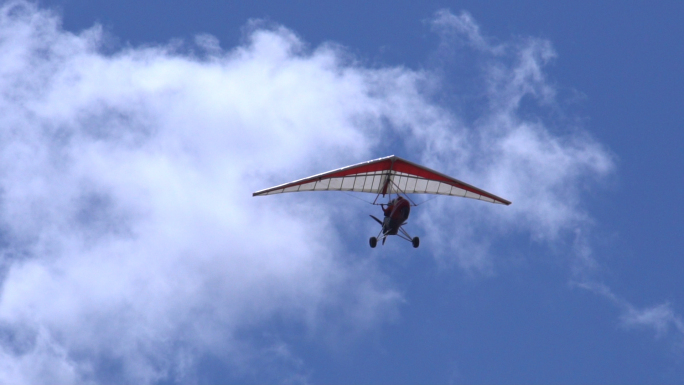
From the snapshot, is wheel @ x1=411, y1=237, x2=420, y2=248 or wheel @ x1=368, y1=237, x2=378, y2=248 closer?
wheel @ x1=411, y1=237, x2=420, y2=248

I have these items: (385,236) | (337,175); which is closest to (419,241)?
(385,236)

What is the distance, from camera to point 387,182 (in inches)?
2213

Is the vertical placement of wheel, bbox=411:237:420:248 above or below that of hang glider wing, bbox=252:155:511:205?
below

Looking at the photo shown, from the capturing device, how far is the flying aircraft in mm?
53031

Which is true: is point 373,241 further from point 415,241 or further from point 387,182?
point 387,182

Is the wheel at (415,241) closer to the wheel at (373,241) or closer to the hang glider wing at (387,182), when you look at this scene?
the wheel at (373,241)

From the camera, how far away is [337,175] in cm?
5341

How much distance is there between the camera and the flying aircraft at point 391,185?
5303cm

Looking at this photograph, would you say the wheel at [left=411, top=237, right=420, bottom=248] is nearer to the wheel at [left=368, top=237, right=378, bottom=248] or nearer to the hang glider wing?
the wheel at [left=368, top=237, right=378, bottom=248]

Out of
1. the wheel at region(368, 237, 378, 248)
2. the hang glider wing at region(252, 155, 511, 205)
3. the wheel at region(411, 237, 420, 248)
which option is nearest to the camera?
the hang glider wing at region(252, 155, 511, 205)

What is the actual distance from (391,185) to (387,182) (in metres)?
0.34

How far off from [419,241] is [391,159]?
14.1 ft

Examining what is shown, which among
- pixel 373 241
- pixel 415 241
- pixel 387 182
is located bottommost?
pixel 373 241

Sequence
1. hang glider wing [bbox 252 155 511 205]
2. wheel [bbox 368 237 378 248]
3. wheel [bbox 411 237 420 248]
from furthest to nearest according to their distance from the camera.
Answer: wheel [bbox 368 237 378 248] < wheel [bbox 411 237 420 248] < hang glider wing [bbox 252 155 511 205]
